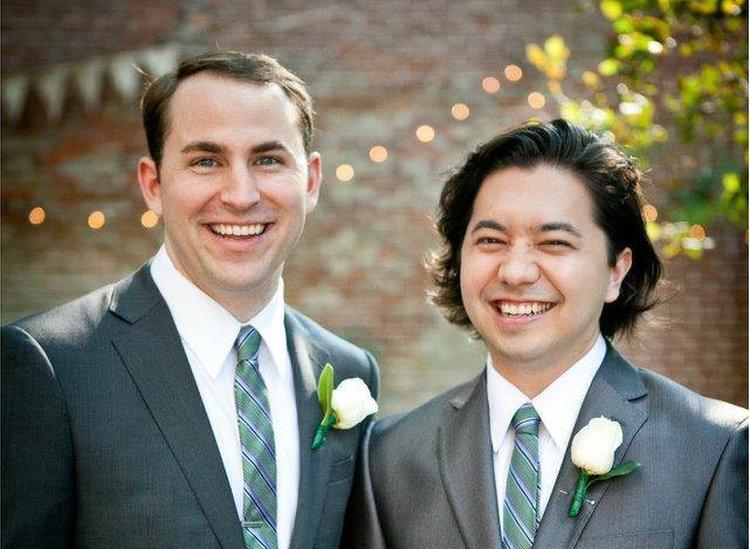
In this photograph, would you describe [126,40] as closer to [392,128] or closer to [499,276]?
[392,128]

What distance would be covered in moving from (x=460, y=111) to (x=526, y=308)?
417cm

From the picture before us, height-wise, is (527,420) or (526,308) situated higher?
(526,308)

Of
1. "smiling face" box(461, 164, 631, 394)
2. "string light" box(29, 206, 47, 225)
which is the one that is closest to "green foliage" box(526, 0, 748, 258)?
"smiling face" box(461, 164, 631, 394)

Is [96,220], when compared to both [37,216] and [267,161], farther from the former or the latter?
[267,161]

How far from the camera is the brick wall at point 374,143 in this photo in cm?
689

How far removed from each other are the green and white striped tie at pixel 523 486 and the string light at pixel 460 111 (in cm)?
419

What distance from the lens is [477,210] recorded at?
3096 millimetres

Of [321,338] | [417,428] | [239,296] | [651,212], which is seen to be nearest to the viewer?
[239,296]

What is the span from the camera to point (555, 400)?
9.70 feet

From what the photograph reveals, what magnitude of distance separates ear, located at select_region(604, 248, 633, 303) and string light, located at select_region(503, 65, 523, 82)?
13.0 feet

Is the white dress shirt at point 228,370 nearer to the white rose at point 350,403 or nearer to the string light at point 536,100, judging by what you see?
the white rose at point 350,403

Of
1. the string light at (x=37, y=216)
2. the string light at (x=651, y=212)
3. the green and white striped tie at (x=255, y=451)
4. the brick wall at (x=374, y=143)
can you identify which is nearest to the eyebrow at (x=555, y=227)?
the green and white striped tie at (x=255, y=451)

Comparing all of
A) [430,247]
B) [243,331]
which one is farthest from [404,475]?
[430,247]

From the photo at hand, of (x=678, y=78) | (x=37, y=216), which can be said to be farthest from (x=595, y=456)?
(x=37, y=216)
